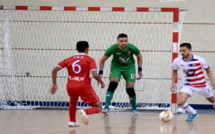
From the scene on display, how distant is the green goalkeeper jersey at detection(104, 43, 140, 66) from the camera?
952 cm

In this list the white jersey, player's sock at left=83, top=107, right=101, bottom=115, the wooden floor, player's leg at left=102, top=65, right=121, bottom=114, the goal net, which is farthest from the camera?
the goal net

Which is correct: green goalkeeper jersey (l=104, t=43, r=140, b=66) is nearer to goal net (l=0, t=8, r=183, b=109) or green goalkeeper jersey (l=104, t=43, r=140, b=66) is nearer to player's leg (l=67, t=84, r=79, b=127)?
goal net (l=0, t=8, r=183, b=109)

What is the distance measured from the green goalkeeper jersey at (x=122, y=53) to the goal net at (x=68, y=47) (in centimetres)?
173

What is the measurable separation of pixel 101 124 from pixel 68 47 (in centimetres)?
402

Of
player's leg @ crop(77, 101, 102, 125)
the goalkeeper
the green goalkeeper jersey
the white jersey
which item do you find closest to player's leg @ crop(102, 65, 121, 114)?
the goalkeeper

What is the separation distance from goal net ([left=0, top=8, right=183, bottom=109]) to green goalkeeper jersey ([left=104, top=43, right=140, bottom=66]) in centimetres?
173

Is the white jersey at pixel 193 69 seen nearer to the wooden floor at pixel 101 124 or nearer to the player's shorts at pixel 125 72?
the wooden floor at pixel 101 124

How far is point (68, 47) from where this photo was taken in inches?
453

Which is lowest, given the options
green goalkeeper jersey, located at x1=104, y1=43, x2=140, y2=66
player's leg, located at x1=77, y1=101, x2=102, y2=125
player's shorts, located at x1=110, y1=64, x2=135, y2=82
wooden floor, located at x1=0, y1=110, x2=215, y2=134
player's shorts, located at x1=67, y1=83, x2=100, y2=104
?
wooden floor, located at x1=0, y1=110, x2=215, y2=134

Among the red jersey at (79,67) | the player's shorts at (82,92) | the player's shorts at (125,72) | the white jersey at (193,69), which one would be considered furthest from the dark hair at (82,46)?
the player's shorts at (125,72)

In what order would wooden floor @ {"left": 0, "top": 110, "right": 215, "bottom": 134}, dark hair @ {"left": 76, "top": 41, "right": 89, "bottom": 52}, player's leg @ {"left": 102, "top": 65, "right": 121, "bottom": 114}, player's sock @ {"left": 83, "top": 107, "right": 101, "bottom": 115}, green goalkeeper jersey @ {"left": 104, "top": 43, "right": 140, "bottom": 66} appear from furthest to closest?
player's leg @ {"left": 102, "top": 65, "right": 121, "bottom": 114} → green goalkeeper jersey @ {"left": 104, "top": 43, "right": 140, "bottom": 66} → dark hair @ {"left": 76, "top": 41, "right": 89, "bottom": 52} → player's sock @ {"left": 83, "top": 107, "right": 101, "bottom": 115} → wooden floor @ {"left": 0, "top": 110, "right": 215, "bottom": 134}

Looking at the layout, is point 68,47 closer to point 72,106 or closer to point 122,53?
point 122,53

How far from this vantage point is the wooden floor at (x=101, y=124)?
271 inches

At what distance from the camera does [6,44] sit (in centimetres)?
1095
